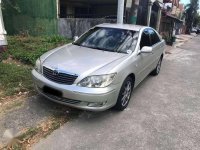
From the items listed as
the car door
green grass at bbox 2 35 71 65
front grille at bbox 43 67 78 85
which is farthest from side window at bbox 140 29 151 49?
green grass at bbox 2 35 71 65

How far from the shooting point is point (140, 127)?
12.8 feet

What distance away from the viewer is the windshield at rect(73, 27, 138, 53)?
4688 millimetres

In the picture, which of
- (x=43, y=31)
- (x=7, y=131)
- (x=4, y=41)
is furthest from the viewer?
(x=43, y=31)

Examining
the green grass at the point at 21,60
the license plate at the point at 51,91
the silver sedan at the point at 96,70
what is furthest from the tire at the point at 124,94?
the green grass at the point at 21,60

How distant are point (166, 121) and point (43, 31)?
6389 millimetres

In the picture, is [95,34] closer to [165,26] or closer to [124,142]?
[124,142]

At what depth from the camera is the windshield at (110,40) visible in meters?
4.69

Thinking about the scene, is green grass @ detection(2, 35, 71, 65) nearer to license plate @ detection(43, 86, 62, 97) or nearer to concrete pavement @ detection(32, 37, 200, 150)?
license plate @ detection(43, 86, 62, 97)

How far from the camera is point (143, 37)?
5.20 m

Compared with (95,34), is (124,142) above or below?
below

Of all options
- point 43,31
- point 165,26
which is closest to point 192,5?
point 165,26

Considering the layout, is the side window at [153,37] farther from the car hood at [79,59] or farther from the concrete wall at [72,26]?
the concrete wall at [72,26]

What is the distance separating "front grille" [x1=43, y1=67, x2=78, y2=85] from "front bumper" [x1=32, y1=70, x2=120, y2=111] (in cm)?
6

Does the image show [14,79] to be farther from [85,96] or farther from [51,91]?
[85,96]
